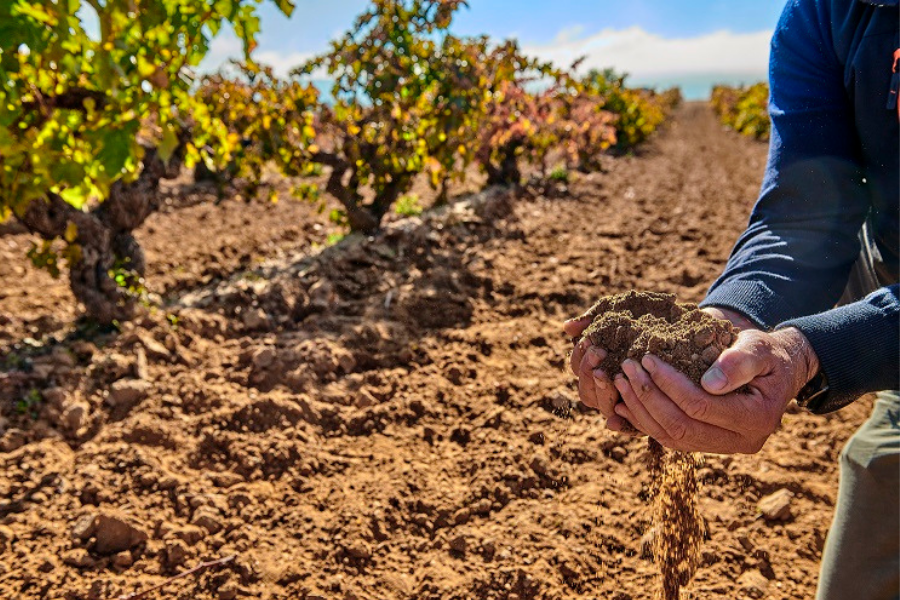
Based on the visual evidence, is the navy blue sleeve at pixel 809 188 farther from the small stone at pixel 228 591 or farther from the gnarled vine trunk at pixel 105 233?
the gnarled vine trunk at pixel 105 233

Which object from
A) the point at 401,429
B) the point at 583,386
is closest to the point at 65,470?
the point at 401,429

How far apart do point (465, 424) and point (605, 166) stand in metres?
8.54

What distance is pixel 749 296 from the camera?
1442mm

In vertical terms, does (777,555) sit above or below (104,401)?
below

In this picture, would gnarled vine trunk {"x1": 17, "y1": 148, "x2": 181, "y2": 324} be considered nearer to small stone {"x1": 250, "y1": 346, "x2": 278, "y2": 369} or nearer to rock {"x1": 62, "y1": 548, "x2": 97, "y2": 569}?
small stone {"x1": 250, "y1": 346, "x2": 278, "y2": 369}

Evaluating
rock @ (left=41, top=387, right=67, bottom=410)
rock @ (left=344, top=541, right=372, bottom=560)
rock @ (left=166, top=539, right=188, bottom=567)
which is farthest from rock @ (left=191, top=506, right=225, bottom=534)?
rock @ (left=41, top=387, right=67, bottom=410)

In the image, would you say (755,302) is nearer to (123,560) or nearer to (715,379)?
(715,379)

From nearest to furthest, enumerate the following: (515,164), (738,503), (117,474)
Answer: (738,503), (117,474), (515,164)

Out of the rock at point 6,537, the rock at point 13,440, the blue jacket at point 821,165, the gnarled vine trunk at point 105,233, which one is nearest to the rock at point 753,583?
the blue jacket at point 821,165

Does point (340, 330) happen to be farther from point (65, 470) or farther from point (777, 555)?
point (777, 555)

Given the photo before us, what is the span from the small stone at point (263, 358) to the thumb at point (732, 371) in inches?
96.7

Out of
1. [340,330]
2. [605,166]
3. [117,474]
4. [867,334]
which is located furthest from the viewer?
[605,166]

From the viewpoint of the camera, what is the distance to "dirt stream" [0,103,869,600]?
6.79 ft

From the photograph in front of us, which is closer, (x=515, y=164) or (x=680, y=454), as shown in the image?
(x=680, y=454)
